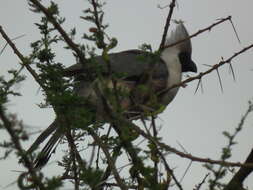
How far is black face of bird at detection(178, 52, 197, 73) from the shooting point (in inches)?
222

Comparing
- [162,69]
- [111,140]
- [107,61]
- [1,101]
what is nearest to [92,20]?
[107,61]

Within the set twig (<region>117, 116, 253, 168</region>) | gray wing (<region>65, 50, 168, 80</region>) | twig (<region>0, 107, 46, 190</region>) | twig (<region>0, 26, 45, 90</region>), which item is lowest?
twig (<region>0, 107, 46, 190</region>)

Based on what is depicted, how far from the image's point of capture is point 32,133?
1.71m

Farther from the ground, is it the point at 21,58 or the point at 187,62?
the point at 187,62

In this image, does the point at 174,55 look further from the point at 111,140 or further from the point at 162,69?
the point at 111,140

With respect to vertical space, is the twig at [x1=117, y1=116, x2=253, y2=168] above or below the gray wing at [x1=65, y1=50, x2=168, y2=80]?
below

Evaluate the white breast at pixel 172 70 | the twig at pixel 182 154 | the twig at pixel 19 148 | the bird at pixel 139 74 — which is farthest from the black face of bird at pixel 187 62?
the twig at pixel 19 148

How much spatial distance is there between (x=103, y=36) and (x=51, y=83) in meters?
0.78

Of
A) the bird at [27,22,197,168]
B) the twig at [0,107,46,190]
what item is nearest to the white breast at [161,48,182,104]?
the bird at [27,22,197,168]

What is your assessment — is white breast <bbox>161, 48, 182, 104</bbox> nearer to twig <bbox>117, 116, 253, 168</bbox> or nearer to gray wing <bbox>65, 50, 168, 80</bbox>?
gray wing <bbox>65, 50, 168, 80</bbox>

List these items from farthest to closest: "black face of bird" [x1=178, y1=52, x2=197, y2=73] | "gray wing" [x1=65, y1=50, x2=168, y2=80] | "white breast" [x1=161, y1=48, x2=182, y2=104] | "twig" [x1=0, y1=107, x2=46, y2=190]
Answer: "black face of bird" [x1=178, y1=52, x2=197, y2=73] → "white breast" [x1=161, y1=48, x2=182, y2=104] → "gray wing" [x1=65, y1=50, x2=168, y2=80] → "twig" [x1=0, y1=107, x2=46, y2=190]

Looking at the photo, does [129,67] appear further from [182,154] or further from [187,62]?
[182,154]

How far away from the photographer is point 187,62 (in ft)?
18.6

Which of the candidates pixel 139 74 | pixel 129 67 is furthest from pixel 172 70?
pixel 139 74
